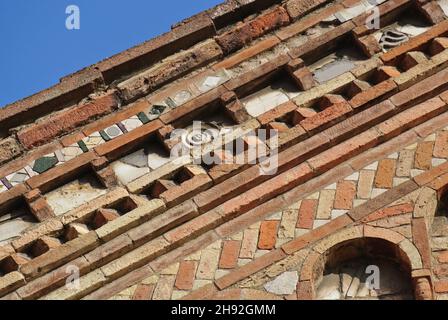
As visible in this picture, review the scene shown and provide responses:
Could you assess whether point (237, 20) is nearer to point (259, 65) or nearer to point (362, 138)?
point (259, 65)

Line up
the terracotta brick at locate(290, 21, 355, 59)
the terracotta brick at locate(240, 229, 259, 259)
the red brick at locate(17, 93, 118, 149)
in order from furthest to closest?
1. the terracotta brick at locate(290, 21, 355, 59)
2. the red brick at locate(17, 93, 118, 149)
3. the terracotta brick at locate(240, 229, 259, 259)

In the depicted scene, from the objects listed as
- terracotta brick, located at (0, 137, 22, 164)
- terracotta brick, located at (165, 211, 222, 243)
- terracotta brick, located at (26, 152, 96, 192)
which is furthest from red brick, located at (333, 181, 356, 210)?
terracotta brick, located at (0, 137, 22, 164)

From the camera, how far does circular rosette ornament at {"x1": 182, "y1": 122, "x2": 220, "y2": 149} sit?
11.5 metres

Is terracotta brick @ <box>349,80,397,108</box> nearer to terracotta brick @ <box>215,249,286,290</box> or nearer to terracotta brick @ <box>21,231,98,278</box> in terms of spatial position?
terracotta brick @ <box>215,249,286,290</box>

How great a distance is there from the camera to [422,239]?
10.7 meters

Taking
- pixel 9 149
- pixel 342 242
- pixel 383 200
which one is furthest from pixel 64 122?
pixel 383 200

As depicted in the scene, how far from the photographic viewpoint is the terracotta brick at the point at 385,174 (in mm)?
11055

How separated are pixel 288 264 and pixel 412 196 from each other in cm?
97

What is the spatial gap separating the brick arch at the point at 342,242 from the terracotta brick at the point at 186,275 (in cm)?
71

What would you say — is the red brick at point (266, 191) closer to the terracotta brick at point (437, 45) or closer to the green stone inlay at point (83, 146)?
the green stone inlay at point (83, 146)

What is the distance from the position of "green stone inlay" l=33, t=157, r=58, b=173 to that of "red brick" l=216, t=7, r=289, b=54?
1540 mm

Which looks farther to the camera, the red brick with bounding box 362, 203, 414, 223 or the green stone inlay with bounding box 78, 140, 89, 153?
the green stone inlay with bounding box 78, 140, 89, 153

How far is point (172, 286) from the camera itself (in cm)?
1073

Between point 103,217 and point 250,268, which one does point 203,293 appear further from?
point 103,217
